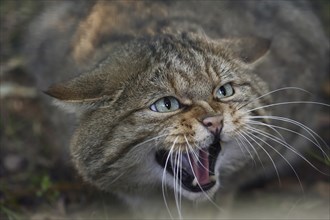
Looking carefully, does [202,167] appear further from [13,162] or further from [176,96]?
[13,162]

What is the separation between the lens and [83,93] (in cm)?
325

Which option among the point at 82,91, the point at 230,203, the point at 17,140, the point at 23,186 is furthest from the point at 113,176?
the point at 17,140

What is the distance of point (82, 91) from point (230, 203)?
1331mm

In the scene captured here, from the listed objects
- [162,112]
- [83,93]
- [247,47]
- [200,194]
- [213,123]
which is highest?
[247,47]

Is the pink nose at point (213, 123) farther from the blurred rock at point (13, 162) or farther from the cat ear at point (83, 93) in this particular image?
the blurred rock at point (13, 162)

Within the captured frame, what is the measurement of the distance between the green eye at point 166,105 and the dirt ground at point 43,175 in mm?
998

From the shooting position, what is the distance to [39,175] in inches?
180

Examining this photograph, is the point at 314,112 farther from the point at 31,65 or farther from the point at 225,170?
the point at 31,65

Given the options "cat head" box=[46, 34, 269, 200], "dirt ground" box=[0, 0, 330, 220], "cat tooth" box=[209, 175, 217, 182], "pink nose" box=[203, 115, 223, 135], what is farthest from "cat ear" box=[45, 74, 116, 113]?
"dirt ground" box=[0, 0, 330, 220]

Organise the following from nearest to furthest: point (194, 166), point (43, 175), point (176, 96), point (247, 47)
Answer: point (176, 96)
point (194, 166)
point (247, 47)
point (43, 175)

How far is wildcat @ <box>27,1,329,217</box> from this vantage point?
3.20m

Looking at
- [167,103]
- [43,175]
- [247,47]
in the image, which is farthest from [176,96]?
[43,175]

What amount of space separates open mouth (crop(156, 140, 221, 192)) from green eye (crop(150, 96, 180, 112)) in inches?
8.1

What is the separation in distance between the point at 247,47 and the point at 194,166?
75cm
